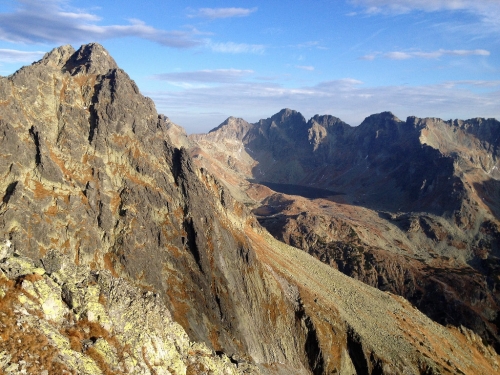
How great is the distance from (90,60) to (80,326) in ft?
356

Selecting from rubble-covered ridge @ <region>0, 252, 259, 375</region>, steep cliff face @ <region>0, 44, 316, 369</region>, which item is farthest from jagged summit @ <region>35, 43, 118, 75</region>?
rubble-covered ridge @ <region>0, 252, 259, 375</region>

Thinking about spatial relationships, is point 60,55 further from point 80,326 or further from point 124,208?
point 80,326

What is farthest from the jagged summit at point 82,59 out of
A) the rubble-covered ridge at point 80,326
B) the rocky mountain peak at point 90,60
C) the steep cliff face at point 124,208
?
the rubble-covered ridge at point 80,326

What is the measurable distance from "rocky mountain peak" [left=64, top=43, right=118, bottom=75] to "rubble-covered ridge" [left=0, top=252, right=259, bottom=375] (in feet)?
309

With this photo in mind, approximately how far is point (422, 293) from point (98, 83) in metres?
150

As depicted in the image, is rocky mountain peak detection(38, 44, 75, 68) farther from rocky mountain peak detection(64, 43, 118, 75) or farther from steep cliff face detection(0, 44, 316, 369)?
steep cliff face detection(0, 44, 316, 369)

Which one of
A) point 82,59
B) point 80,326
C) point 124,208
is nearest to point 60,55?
point 82,59

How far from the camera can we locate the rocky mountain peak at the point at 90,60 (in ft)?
361

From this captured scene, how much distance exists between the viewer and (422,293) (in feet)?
515

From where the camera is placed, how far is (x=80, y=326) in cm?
2636

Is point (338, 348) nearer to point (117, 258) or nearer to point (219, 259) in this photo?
point (219, 259)

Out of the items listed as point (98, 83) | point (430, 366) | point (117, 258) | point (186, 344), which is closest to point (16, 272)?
point (186, 344)

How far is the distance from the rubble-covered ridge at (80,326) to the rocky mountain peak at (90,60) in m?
94.0

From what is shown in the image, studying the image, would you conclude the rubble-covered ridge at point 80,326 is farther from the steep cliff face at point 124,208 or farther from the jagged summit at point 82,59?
the jagged summit at point 82,59
